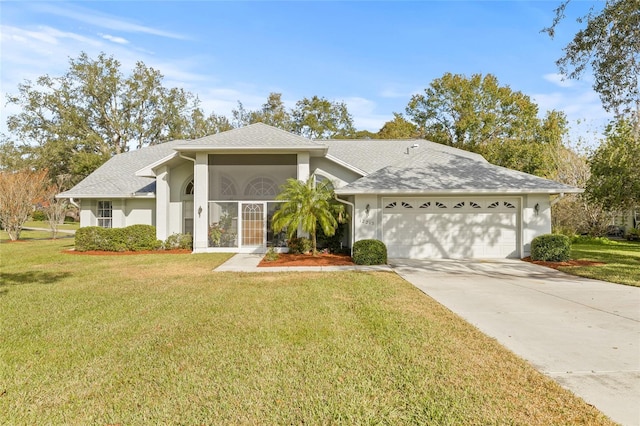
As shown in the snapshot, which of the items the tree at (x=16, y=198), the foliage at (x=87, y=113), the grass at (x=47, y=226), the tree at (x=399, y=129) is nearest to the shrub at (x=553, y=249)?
the tree at (x=399, y=129)

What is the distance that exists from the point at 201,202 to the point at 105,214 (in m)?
7.15

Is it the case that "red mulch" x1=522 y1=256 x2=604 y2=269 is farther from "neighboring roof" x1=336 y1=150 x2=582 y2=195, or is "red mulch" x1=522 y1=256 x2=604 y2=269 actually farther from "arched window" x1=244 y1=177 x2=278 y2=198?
"arched window" x1=244 y1=177 x2=278 y2=198

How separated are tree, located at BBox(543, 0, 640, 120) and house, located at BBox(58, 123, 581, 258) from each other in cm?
367

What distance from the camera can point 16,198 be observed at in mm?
21000

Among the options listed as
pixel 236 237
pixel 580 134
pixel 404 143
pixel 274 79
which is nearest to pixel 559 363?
pixel 236 237

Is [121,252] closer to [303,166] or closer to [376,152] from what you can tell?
[303,166]

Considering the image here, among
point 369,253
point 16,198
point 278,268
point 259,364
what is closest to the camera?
point 259,364

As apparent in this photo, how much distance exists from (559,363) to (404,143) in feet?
59.7

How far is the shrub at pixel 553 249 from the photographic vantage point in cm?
A: 1269

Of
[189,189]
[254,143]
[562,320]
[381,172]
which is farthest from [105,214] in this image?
[562,320]

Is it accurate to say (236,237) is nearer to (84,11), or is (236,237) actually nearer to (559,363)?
(84,11)

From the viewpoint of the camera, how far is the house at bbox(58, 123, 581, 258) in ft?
44.5

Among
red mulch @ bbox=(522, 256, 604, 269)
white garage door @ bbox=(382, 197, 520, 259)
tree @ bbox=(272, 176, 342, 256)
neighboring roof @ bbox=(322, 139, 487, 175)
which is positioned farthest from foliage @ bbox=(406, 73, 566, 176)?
tree @ bbox=(272, 176, 342, 256)

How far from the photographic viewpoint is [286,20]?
12.5 meters
